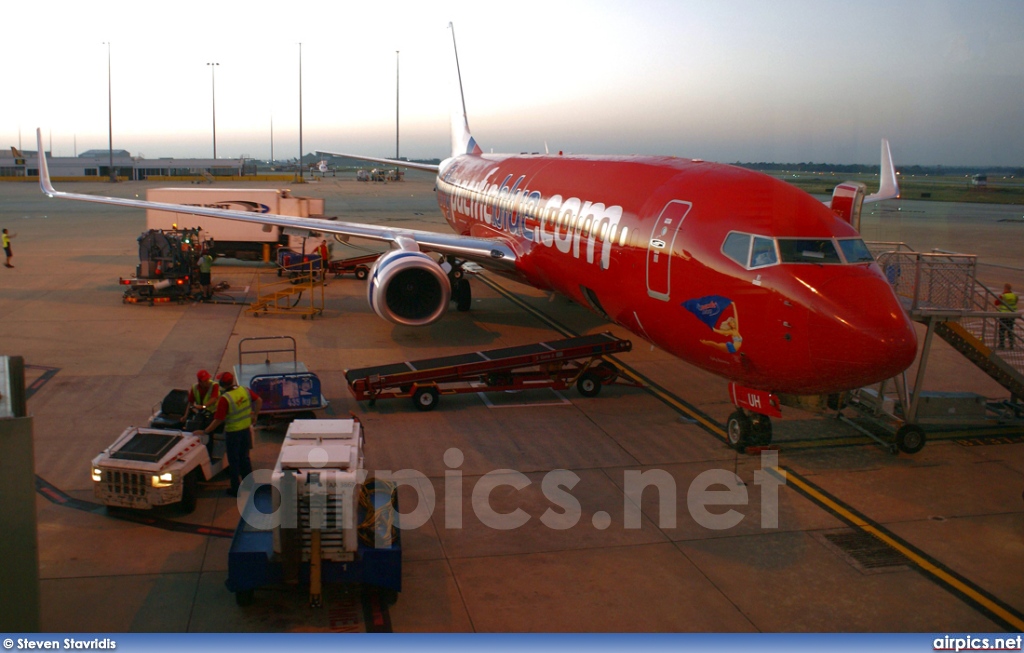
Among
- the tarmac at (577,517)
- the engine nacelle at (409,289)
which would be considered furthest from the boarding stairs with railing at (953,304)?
the engine nacelle at (409,289)

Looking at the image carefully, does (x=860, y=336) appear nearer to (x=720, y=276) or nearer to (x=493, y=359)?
(x=720, y=276)

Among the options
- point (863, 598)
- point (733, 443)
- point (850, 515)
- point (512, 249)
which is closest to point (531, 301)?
point (512, 249)

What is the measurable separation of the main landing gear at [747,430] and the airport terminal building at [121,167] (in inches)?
4553

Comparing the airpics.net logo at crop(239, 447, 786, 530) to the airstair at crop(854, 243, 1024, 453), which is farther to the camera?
the airstair at crop(854, 243, 1024, 453)

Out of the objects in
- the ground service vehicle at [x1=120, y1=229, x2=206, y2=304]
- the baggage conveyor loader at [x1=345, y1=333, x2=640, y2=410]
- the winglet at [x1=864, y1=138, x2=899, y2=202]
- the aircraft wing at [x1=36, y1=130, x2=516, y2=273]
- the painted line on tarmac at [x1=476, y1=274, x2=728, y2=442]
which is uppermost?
the winglet at [x1=864, y1=138, x2=899, y2=202]

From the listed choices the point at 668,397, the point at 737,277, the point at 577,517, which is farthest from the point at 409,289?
the point at 737,277

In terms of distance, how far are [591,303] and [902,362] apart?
270 inches

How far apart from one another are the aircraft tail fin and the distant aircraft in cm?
1540

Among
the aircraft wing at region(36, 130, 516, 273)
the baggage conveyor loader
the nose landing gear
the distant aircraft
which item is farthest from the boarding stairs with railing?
the aircraft wing at region(36, 130, 516, 273)

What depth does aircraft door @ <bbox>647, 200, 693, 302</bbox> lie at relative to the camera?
39.8 feet

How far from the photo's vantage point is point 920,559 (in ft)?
31.5

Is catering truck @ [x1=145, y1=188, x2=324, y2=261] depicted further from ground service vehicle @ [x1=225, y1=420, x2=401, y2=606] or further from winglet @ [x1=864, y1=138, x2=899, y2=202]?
ground service vehicle @ [x1=225, y1=420, x2=401, y2=606]

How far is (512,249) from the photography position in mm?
20125

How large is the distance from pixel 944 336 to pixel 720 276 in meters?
5.26
